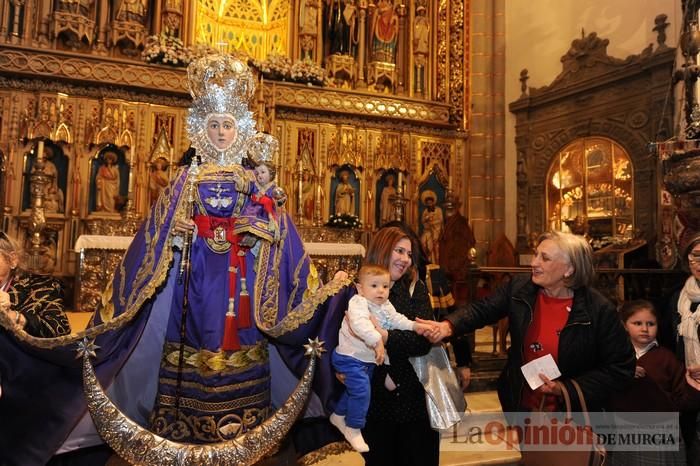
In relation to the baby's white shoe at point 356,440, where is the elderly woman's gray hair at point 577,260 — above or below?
above

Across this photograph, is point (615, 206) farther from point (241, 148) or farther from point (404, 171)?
point (241, 148)

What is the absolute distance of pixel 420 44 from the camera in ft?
39.9

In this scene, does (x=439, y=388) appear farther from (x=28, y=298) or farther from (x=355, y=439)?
(x=28, y=298)

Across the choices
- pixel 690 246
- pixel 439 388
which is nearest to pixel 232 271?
pixel 439 388

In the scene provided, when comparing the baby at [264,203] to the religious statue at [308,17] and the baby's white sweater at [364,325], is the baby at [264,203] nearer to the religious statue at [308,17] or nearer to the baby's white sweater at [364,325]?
the baby's white sweater at [364,325]

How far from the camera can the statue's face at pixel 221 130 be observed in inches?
134

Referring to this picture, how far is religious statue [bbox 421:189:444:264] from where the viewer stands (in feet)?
36.5

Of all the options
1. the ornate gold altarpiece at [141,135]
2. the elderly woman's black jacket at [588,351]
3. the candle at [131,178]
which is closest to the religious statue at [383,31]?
the ornate gold altarpiece at [141,135]

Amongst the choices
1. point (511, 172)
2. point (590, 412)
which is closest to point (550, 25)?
point (511, 172)

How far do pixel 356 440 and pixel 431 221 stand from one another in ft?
29.9

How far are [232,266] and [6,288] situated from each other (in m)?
1.23

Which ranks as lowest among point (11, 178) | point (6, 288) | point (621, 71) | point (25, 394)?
point (25, 394)

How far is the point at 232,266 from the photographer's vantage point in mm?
3264

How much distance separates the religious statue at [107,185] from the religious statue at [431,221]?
611cm
